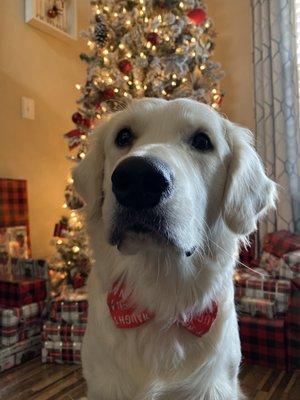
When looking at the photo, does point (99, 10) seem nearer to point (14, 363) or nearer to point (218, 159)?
point (218, 159)

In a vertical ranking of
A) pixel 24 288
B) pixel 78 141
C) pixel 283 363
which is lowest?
pixel 283 363

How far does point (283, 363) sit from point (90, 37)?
2.09 metres

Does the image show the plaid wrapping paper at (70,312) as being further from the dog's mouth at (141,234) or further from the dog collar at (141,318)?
the dog's mouth at (141,234)

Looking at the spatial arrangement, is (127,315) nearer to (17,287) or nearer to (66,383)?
(66,383)

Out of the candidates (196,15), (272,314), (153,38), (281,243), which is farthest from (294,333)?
(196,15)

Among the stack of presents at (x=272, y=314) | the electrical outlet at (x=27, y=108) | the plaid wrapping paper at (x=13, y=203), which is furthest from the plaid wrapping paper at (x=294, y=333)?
the electrical outlet at (x=27, y=108)

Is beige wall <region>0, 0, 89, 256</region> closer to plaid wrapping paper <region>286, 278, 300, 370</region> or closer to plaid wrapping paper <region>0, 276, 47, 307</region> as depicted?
plaid wrapping paper <region>0, 276, 47, 307</region>

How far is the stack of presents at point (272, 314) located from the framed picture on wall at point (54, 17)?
2.07 metres

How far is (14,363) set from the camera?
1.84m

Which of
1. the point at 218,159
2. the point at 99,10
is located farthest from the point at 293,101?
the point at 218,159

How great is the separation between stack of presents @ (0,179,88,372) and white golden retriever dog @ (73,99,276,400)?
948 mm

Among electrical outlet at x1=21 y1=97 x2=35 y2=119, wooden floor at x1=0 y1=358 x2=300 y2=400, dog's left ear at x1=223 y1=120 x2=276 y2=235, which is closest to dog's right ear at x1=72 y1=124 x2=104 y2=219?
dog's left ear at x1=223 y1=120 x2=276 y2=235

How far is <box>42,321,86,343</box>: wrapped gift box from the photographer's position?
1899 millimetres

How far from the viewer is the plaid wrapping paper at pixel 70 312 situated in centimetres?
194
